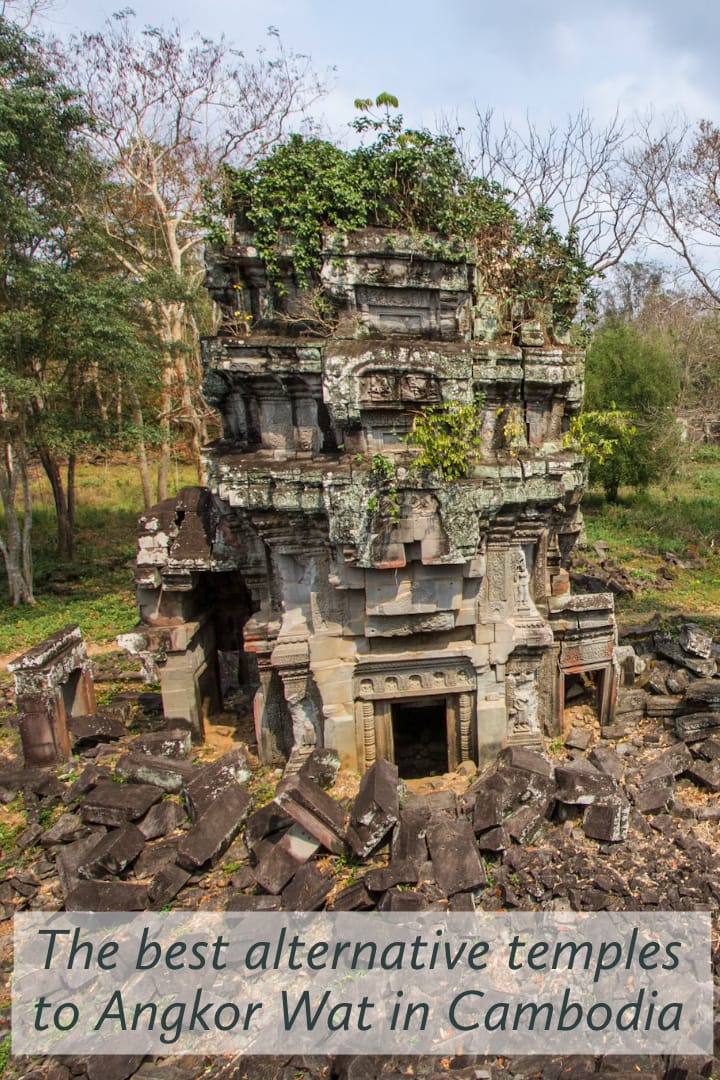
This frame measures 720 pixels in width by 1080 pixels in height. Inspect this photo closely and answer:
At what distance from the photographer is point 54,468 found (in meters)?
17.9

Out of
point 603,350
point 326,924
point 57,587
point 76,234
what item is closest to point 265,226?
point 326,924

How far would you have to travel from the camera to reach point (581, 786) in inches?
226

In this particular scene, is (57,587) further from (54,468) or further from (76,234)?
(76,234)

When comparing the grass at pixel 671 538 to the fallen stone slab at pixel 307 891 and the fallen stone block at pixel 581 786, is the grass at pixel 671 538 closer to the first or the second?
the fallen stone block at pixel 581 786

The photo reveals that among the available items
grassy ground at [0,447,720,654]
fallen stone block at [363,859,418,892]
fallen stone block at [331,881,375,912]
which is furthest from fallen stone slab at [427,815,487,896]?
grassy ground at [0,447,720,654]

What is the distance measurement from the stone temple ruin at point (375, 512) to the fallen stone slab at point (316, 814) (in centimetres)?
126

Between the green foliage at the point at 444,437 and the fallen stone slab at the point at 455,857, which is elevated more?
the green foliage at the point at 444,437

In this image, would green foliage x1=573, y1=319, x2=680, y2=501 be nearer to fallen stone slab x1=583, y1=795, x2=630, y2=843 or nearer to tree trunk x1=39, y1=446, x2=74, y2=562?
tree trunk x1=39, y1=446, x2=74, y2=562

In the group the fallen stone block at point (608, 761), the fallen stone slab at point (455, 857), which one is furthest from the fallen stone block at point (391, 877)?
the fallen stone block at point (608, 761)

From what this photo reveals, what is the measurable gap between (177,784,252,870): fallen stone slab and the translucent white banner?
473 millimetres

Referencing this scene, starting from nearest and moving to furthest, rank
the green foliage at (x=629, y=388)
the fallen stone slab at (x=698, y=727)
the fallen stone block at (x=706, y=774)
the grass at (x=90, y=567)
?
the fallen stone block at (x=706, y=774) < the fallen stone slab at (x=698, y=727) < the grass at (x=90, y=567) < the green foliage at (x=629, y=388)

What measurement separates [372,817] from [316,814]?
51 cm

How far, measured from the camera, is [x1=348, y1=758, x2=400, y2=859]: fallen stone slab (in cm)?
525

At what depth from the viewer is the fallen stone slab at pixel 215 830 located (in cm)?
529
